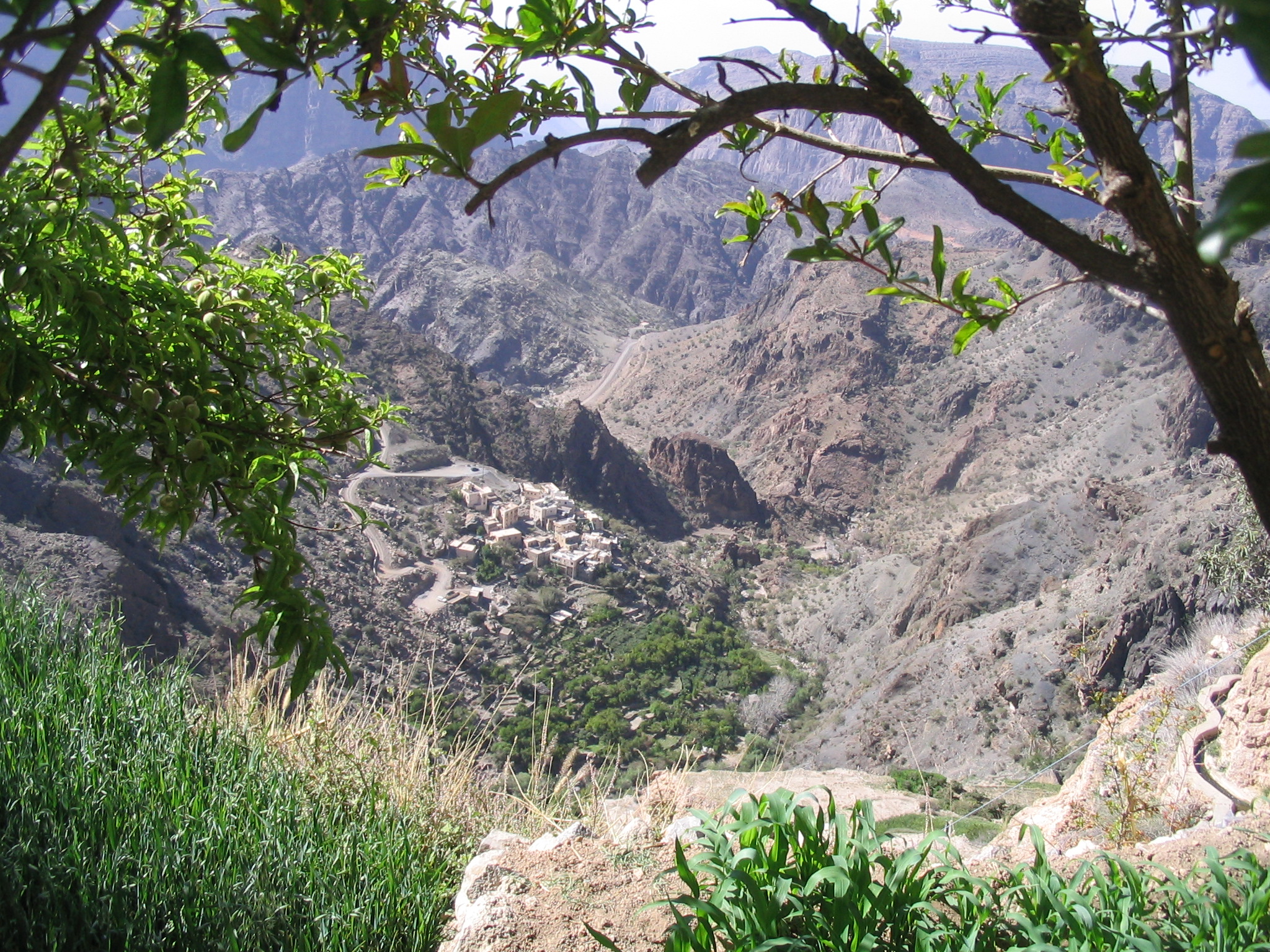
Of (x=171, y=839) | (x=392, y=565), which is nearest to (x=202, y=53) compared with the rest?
(x=171, y=839)

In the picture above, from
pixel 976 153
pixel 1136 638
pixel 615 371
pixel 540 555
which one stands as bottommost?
pixel 540 555

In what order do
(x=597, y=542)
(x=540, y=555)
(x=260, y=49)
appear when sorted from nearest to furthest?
(x=260, y=49) < (x=540, y=555) < (x=597, y=542)

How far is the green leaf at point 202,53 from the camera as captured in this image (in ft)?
2.22

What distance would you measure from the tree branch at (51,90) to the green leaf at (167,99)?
49 mm

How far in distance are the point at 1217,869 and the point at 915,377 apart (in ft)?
163

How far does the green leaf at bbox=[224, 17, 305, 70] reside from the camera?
2.41ft

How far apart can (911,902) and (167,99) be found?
6.81ft

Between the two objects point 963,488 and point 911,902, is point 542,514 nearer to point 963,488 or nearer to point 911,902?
point 963,488

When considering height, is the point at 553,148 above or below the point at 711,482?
above

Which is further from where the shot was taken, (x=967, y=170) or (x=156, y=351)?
(x=156, y=351)

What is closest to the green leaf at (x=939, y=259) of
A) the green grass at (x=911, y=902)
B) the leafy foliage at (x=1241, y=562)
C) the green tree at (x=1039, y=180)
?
the green tree at (x=1039, y=180)

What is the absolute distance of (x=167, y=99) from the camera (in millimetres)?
648

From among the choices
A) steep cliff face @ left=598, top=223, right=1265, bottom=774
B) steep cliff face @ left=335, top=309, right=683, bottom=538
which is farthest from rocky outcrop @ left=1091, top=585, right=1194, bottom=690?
steep cliff face @ left=335, top=309, right=683, bottom=538

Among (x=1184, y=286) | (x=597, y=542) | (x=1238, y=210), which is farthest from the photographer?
(x=597, y=542)
